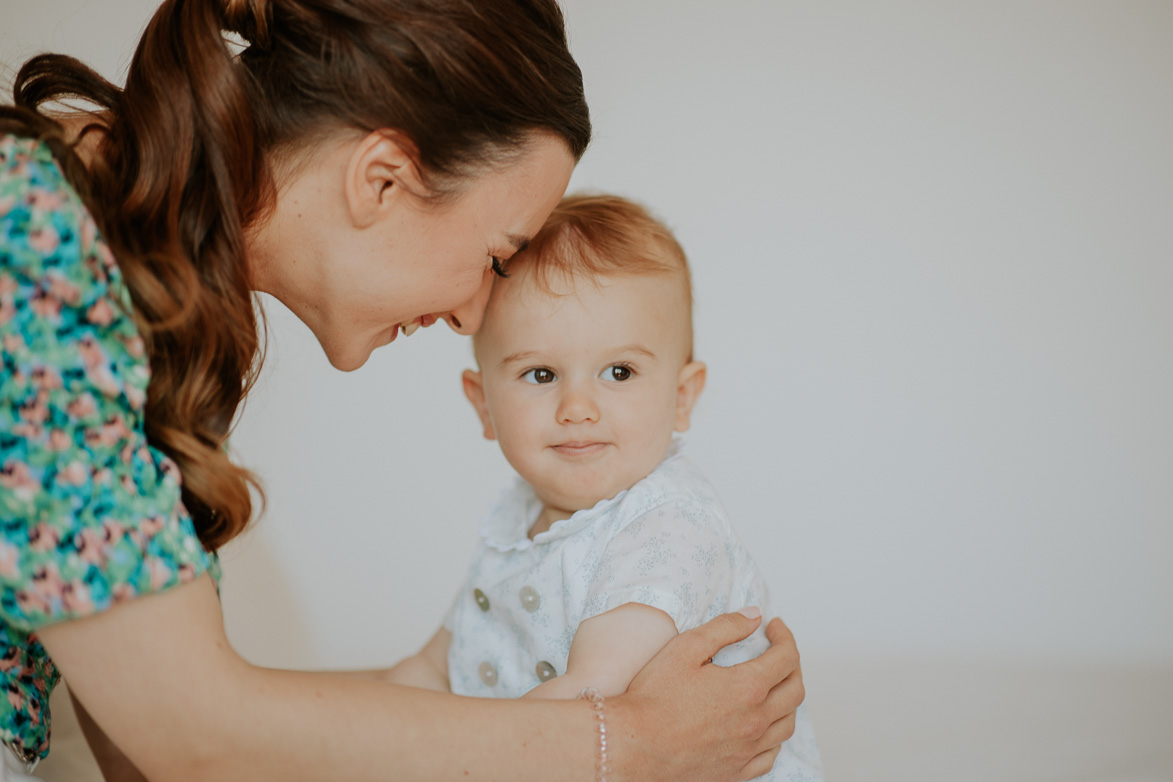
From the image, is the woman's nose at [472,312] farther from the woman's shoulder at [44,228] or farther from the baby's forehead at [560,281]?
the woman's shoulder at [44,228]

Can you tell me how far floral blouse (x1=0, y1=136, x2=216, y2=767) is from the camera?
0.94 meters

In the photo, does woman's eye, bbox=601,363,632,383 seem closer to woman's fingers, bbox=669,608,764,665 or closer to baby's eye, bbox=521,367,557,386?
baby's eye, bbox=521,367,557,386

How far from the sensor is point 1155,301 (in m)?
2.71

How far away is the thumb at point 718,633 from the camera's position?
129 cm

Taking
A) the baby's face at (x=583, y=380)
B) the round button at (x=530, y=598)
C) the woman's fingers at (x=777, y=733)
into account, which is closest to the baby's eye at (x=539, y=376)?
the baby's face at (x=583, y=380)

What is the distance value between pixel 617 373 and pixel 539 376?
0.40 feet

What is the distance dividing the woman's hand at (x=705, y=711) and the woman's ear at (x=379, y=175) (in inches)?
26.3

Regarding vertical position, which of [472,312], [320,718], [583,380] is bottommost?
[320,718]

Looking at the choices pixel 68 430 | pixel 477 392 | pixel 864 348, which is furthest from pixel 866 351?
pixel 68 430

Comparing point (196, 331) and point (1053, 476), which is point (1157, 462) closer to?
point (1053, 476)

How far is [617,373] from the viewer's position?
61.5 inches

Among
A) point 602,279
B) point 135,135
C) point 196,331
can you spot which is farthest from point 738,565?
point 135,135

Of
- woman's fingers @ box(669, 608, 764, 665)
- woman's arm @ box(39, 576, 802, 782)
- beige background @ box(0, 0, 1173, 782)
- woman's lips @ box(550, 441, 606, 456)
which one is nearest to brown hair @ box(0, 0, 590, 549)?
woman's arm @ box(39, 576, 802, 782)

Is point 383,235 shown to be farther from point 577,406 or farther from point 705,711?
point 705,711
